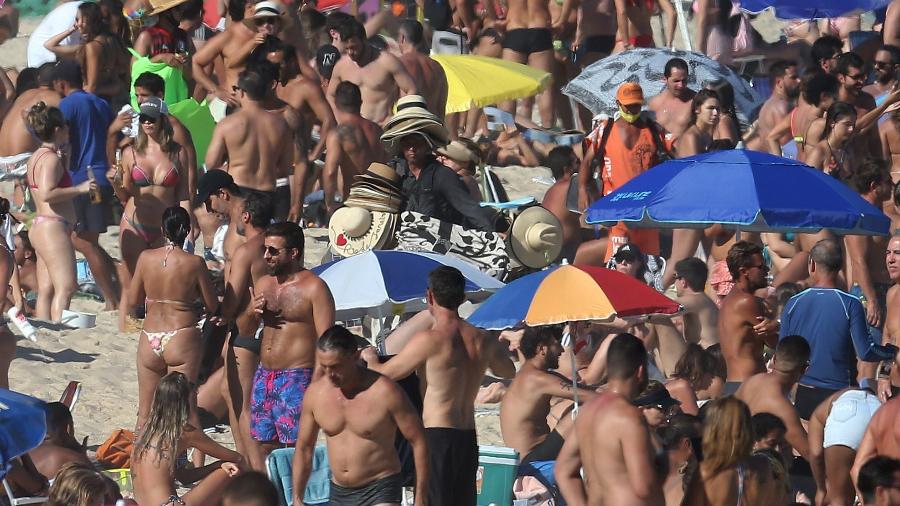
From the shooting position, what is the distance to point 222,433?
11.5 m

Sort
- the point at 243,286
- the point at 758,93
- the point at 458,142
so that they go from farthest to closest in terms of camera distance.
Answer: the point at 758,93 < the point at 458,142 < the point at 243,286

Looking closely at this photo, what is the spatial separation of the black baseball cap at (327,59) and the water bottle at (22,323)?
4032 mm

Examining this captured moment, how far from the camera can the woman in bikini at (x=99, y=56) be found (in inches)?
565

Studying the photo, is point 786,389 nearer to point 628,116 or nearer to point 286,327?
point 286,327

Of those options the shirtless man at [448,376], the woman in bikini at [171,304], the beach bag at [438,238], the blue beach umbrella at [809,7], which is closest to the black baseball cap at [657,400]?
the shirtless man at [448,376]

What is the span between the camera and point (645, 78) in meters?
15.5

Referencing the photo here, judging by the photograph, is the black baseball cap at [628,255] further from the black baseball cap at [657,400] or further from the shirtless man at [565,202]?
the black baseball cap at [657,400]

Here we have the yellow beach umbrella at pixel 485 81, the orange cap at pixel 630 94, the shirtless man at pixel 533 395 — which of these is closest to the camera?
the shirtless man at pixel 533 395

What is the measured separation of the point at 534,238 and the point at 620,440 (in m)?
3.97

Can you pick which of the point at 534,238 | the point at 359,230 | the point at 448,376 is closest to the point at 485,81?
the point at 534,238

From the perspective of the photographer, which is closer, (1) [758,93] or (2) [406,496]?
(2) [406,496]

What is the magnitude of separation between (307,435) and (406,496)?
3.43ft

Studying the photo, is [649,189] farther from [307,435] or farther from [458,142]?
[307,435]

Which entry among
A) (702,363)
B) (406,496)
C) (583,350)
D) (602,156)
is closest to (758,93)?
(602,156)
